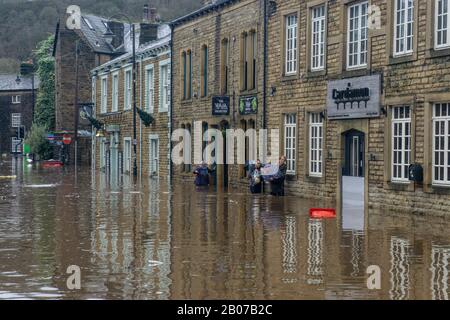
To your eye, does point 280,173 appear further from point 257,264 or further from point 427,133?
point 257,264

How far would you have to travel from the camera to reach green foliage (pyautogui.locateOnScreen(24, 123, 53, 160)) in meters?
75.1

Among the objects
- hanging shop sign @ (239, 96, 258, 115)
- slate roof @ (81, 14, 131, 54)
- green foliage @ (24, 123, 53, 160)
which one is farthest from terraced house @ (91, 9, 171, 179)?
green foliage @ (24, 123, 53, 160)

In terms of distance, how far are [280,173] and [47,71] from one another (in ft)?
188

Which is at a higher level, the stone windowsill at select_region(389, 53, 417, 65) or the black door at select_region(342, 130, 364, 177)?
the stone windowsill at select_region(389, 53, 417, 65)

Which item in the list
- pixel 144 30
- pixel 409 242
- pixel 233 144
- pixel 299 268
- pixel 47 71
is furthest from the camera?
pixel 47 71

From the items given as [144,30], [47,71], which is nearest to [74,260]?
[144,30]

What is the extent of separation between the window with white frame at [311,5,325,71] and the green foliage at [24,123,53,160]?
2031 inches

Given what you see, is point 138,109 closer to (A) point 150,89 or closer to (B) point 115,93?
(A) point 150,89

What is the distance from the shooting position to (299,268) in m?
11.4

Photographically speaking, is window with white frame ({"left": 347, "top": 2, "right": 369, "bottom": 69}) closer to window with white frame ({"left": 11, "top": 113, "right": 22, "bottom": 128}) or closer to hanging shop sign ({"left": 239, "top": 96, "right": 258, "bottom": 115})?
hanging shop sign ({"left": 239, "top": 96, "right": 258, "bottom": 115})

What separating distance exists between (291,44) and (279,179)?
4679mm

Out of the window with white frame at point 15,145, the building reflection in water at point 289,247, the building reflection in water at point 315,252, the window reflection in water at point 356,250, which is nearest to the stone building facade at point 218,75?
the building reflection in water at point 289,247
